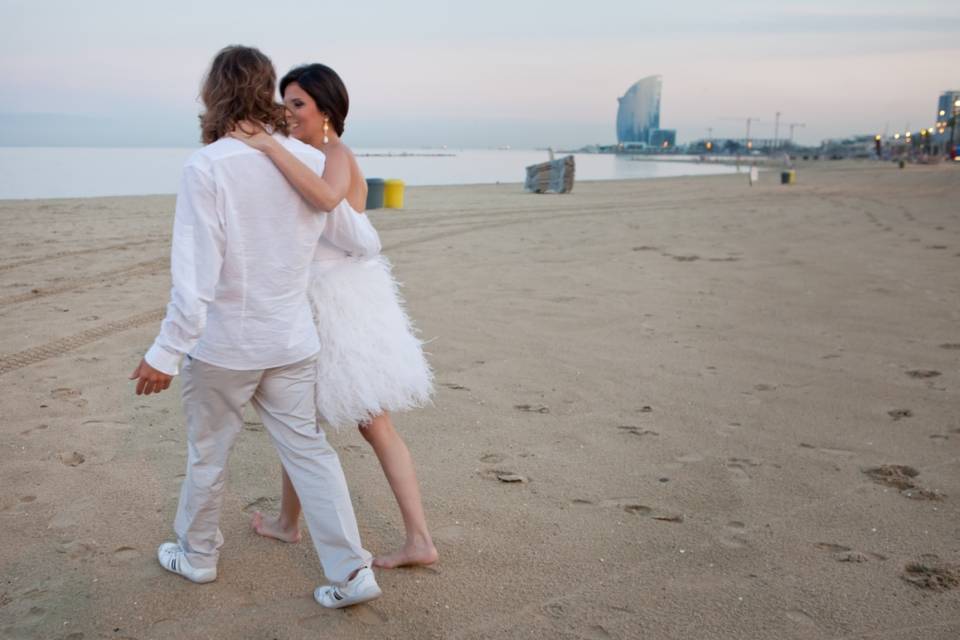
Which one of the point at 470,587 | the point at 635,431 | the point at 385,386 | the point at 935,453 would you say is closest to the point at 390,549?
the point at 470,587

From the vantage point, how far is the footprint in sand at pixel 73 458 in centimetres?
341

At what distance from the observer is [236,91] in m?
2.06

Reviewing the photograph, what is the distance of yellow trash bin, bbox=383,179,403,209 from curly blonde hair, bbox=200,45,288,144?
13892 millimetres

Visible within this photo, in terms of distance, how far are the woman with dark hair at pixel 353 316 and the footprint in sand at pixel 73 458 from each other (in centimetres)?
161

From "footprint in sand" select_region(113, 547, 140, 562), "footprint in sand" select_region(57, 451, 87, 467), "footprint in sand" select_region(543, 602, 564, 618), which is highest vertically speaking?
"footprint in sand" select_region(57, 451, 87, 467)

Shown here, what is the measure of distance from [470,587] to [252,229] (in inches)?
52.9

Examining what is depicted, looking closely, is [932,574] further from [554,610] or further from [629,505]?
[554,610]

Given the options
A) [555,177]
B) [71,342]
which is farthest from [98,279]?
[555,177]

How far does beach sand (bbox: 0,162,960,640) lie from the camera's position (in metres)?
2.42

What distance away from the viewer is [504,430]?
3.90m

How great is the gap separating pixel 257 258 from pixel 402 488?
940mm

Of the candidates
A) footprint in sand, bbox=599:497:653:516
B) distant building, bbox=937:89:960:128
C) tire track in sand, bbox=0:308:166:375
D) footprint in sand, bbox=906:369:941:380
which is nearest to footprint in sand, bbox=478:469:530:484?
footprint in sand, bbox=599:497:653:516

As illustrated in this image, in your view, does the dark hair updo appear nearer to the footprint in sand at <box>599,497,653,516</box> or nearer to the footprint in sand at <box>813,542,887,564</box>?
the footprint in sand at <box>599,497,653,516</box>

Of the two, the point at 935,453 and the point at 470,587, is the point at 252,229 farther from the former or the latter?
the point at 935,453
